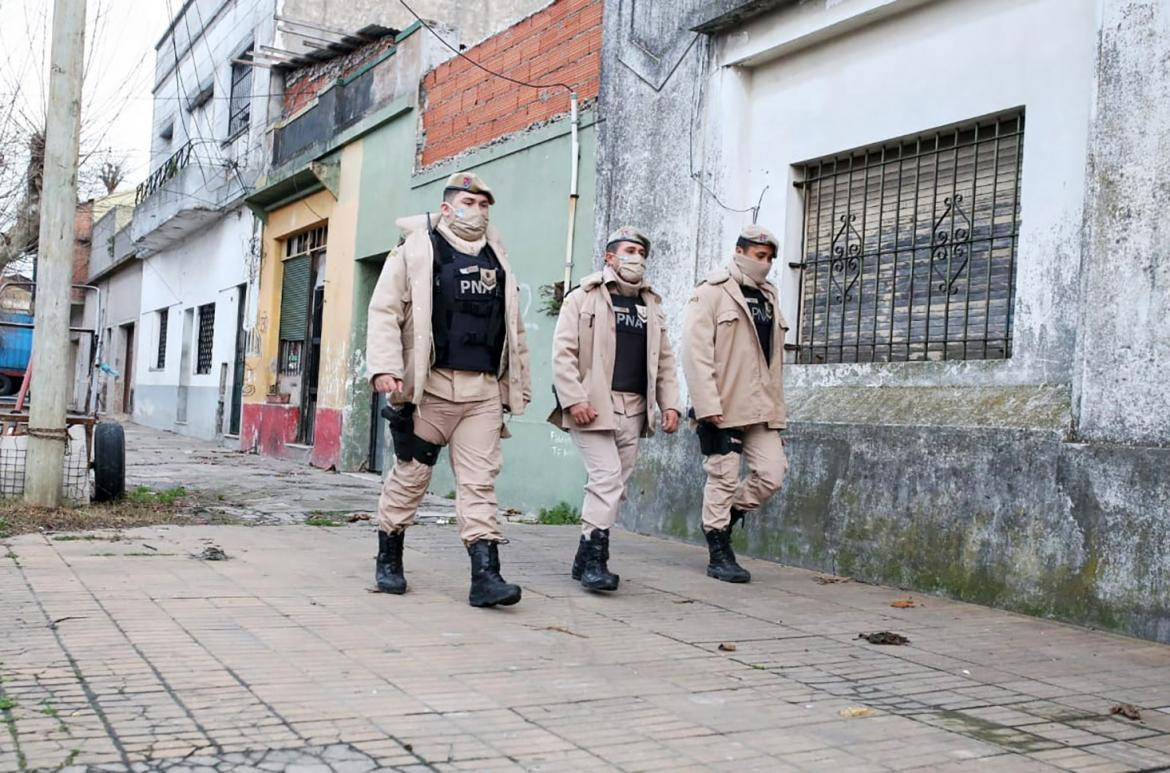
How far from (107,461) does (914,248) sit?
5520 millimetres

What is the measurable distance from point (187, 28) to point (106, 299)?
10720 mm

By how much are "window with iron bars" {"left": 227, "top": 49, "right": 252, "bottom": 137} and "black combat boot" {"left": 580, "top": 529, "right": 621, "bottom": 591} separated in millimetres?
15168

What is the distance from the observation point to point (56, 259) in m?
7.71

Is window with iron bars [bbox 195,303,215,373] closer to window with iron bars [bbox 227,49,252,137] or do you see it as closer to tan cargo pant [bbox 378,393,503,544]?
window with iron bars [bbox 227,49,252,137]

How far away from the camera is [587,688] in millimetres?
3852

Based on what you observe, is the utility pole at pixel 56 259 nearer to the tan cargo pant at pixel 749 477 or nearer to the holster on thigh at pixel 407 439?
the holster on thigh at pixel 407 439

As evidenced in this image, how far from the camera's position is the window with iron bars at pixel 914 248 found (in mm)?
6344

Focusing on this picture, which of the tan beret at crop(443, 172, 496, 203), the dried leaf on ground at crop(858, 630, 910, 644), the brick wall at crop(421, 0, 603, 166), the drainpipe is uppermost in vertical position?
the brick wall at crop(421, 0, 603, 166)

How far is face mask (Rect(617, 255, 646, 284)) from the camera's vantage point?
5910 mm

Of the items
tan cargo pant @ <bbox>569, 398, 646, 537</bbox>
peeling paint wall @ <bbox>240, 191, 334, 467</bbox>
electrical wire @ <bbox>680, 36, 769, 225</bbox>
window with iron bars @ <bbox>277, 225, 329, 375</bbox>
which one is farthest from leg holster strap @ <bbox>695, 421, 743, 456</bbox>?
window with iron bars @ <bbox>277, 225, 329, 375</bbox>

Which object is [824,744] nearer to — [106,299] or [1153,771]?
[1153,771]

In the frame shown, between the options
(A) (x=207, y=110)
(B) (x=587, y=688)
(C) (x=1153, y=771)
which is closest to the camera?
(C) (x=1153, y=771)

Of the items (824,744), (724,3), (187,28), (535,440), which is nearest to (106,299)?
(187,28)

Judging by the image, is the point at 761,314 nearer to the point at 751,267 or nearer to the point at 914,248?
the point at 751,267
